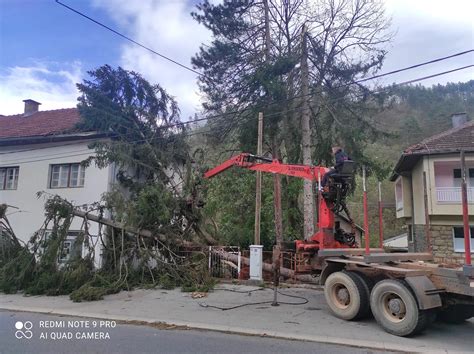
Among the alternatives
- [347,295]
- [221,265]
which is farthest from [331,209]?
[221,265]

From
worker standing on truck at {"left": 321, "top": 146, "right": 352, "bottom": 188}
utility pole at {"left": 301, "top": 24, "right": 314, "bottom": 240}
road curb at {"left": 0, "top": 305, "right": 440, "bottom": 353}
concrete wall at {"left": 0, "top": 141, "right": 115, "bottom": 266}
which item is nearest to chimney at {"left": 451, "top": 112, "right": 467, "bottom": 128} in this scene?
utility pole at {"left": 301, "top": 24, "right": 314, "bottom": 240}

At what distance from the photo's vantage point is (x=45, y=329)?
298 inches

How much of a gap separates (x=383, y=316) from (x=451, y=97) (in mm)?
29794

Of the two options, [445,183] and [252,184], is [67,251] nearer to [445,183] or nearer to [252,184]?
[252,184]

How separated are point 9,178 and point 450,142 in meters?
22.4

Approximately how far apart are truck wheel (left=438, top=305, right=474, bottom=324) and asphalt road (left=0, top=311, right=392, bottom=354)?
239 centimetres

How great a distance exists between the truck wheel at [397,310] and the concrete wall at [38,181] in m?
12.5

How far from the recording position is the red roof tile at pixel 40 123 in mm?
18372

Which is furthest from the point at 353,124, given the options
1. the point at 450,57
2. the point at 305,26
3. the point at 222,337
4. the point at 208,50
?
the point at 222,337

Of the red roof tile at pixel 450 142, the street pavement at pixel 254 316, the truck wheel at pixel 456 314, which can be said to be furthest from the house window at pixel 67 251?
the red roof tile at pixel 450 142

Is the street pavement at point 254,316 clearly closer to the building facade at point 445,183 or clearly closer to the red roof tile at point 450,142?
the building facade at point 445,183

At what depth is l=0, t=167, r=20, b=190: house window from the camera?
18812 mm

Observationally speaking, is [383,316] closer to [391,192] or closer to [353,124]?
[353,124]

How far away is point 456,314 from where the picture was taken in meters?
7.48
